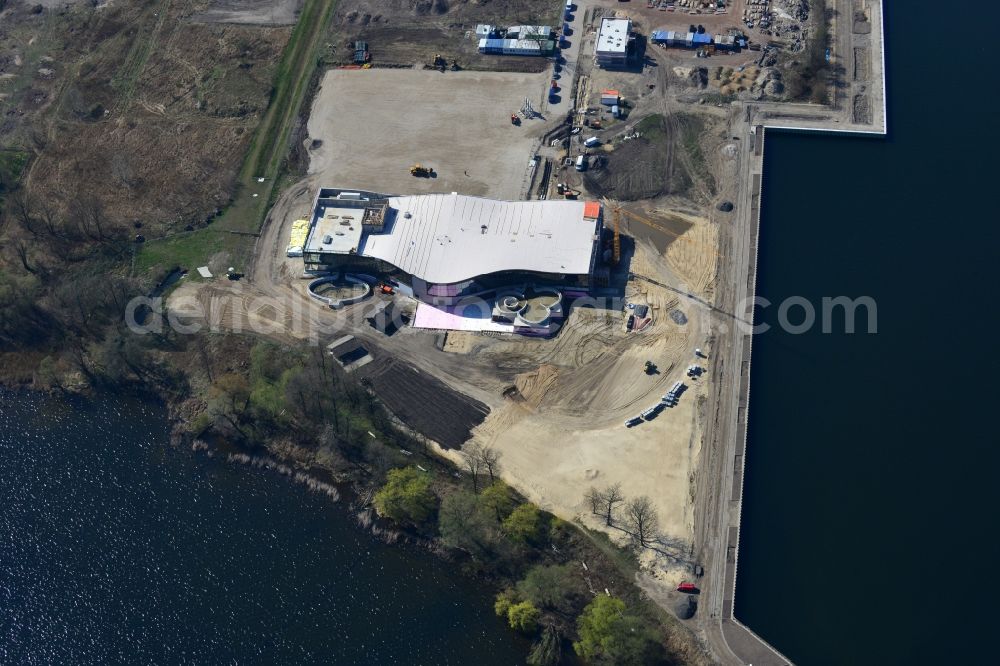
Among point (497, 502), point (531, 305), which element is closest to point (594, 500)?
point (497, 502)

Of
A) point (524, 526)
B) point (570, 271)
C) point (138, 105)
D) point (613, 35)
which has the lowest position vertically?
point (524, 526)

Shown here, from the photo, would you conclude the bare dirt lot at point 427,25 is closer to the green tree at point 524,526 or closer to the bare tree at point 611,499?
the bare tree at point 611,499

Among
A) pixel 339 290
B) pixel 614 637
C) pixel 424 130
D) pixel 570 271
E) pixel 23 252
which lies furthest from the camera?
pixel 424 130

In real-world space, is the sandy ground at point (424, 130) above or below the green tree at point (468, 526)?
above

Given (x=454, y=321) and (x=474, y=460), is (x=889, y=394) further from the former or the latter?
(x=454, y=321)

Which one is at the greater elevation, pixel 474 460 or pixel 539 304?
pixel 539 304

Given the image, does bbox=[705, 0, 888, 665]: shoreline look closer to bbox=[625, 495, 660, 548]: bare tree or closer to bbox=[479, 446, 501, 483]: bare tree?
bbox=[625, 495, 660, 548]: bare tree

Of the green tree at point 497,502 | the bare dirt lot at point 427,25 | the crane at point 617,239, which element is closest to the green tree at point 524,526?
the green tree at point 497,502
